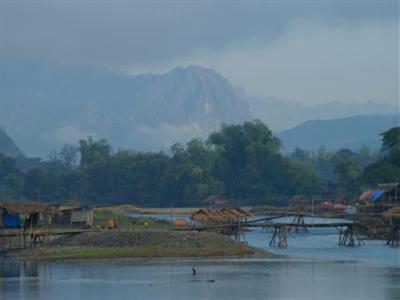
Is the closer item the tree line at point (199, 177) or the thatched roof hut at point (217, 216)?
the thatched roof hut at point (217, 216)

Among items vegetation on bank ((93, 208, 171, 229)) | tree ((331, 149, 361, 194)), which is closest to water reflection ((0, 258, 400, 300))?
vegetation on bank ((93, 208, 171, 229))

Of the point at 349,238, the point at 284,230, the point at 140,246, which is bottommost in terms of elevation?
the point at 140,246

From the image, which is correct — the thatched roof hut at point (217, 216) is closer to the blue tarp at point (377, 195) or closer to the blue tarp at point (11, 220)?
the blue tarp at point (377, 195)

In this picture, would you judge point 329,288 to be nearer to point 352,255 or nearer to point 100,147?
point 352,255

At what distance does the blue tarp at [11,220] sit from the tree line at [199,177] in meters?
72.3

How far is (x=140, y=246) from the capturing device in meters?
58.3

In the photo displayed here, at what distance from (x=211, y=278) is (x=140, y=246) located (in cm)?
1135

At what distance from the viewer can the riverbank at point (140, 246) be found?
187 ft

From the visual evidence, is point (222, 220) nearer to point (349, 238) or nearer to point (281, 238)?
point (281, 238)

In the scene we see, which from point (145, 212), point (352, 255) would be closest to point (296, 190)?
point (145, 212)

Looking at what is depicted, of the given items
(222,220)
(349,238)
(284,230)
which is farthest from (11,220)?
(349,238)

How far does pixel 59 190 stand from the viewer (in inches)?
5812

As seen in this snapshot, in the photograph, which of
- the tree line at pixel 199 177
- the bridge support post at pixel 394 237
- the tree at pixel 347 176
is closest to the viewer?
the bridge support post at pixel 394 237

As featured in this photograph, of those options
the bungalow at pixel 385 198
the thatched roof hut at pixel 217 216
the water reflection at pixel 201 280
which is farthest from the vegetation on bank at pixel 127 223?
the bungalow at pixel 385 198
